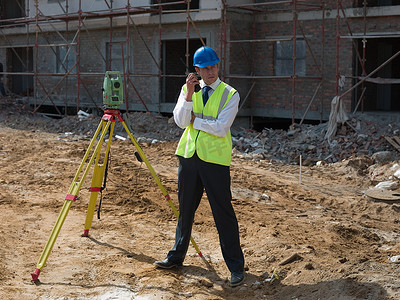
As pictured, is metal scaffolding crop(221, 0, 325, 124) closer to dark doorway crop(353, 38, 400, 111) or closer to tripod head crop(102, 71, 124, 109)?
dark doorway crop(353, 38, 400, 111)

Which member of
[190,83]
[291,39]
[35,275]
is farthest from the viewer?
[291,39]

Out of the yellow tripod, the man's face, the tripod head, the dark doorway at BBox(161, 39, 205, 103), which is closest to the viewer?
the man's face

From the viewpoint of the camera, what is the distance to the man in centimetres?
544

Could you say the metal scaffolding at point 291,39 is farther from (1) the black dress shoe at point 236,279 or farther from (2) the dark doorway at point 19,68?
(2) the dark doorway at point 19,68

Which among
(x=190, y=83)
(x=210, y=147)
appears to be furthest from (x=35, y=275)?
(x=190, y=83)

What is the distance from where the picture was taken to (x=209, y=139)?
5.48 m

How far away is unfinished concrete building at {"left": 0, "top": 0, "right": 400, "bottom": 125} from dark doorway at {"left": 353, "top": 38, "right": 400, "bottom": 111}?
1.2 inches

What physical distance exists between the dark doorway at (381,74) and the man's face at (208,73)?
11693mm

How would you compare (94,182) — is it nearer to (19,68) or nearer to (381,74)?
(381,74)

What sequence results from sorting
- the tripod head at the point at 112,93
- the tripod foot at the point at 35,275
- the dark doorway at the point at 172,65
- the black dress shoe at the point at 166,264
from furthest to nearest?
the dark doorway at the point at 172,65 → the tripod head at the point at 112,93 → the black dress shoe at the point at 166,264 → the tripod foot at the point at 35,275

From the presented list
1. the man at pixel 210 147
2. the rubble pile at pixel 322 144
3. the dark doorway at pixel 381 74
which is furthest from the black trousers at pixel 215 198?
the dark doorway at pixel 381 74

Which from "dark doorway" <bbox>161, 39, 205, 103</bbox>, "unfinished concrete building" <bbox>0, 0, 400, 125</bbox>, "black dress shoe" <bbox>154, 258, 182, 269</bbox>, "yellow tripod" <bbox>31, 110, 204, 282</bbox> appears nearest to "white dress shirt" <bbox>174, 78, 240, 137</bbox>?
"yellow tripod" <bbox>31, 110, 204, 282</bbox>

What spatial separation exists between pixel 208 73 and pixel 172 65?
14.9 m

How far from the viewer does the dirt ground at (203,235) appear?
215 inches
